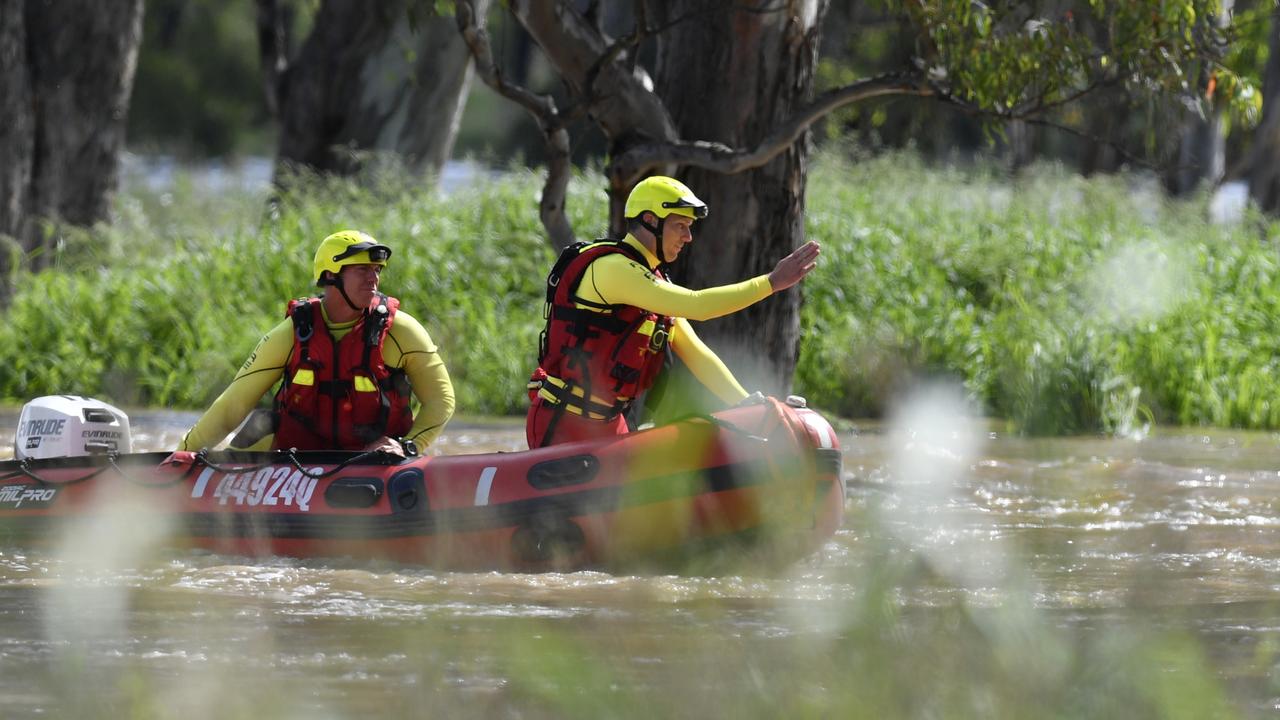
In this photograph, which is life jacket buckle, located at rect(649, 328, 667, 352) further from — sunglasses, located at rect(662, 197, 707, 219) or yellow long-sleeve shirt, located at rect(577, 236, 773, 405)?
sunglasses, located at rect(662, 197, 707, 219)

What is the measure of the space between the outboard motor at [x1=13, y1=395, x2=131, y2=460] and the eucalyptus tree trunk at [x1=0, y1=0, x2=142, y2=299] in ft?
27.5

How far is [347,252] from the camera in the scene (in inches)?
307

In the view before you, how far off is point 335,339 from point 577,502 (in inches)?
54.0

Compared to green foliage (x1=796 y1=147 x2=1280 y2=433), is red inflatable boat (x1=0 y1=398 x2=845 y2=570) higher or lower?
lower

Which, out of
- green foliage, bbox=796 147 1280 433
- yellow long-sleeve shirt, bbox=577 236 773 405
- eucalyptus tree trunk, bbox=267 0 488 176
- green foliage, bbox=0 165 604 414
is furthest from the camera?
eucalyptus tree trunk, bbox=267 0 488 176

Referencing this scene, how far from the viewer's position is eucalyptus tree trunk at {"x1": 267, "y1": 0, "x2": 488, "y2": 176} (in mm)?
18672

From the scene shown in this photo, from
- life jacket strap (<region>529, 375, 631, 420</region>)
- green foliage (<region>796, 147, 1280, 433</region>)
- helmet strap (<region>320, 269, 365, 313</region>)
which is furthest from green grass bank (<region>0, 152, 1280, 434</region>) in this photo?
helmet strap (<region>320, 269, 365, 313</region>)

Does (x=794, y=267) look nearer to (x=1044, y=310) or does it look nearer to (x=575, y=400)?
(x=575, y=400)

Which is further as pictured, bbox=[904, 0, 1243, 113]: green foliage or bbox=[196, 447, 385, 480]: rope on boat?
bbox=[904, 0, 1243, 113]: green foliage

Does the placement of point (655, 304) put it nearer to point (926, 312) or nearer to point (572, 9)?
point (572, 9)

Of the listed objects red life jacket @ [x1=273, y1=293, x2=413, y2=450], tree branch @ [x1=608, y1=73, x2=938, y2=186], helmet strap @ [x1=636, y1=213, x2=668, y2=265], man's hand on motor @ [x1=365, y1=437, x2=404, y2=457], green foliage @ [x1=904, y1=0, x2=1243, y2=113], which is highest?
green foliage @ [x1=904, y1=0, x2=1243, y2=113]

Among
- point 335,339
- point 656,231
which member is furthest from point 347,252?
point 656,231

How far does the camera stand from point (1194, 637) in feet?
19.5

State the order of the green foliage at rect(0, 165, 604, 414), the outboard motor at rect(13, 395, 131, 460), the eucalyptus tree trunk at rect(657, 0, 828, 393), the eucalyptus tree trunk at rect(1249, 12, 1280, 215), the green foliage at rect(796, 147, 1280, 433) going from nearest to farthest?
1. the outboard motor at rect(13, 395, 131, 460)
2. the eucalyptus tree trunk at rect(657, 0, 828, 393)
3. the green foliage at rect(796, 147, 1280, 433)
4. the green foliage at rect(0, 165, 604, 414)
5. the eucalyptus tree trunk at rect(1249, 12, 1280, 215)
